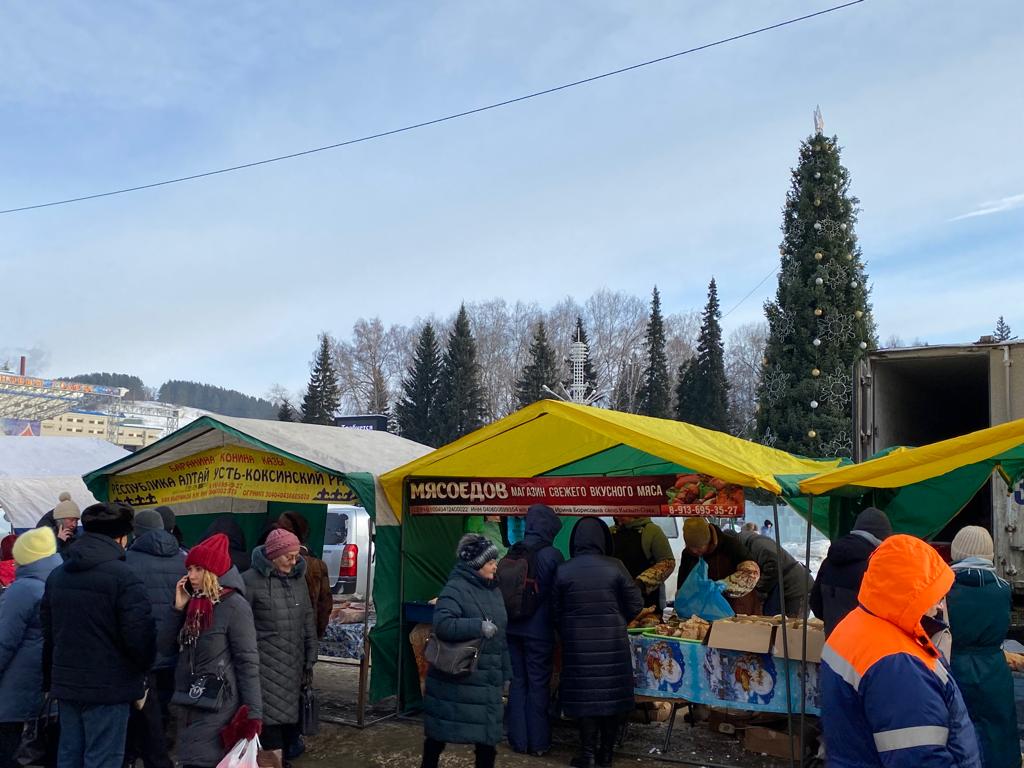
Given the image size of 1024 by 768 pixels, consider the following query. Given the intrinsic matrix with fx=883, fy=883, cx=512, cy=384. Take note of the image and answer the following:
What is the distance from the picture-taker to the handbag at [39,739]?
512 cm

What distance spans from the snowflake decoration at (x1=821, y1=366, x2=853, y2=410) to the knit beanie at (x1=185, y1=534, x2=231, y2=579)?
67.3ft

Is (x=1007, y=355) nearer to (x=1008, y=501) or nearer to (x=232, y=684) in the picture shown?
(x=1008, y=501)

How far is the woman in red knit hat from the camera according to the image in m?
4.21

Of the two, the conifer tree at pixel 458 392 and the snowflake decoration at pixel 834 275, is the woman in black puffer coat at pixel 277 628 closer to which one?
the snowflake decoration at pixel 834 275

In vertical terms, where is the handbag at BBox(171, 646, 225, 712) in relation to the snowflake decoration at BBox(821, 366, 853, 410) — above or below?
below

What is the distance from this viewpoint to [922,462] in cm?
562

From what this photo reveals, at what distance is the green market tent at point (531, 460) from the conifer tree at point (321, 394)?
38.7 meters

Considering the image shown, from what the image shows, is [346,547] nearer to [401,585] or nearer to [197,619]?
[401,585]

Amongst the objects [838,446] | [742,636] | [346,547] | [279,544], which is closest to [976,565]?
[742,636]

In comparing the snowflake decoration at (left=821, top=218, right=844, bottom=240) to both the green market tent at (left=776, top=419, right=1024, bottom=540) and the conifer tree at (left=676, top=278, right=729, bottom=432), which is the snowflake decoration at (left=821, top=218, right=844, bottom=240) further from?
the conifer tree at (left=676, top=278, right=729, bottom=432)

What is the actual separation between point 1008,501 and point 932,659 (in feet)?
20.5


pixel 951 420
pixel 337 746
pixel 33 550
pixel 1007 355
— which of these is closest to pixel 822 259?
pixel 951 420

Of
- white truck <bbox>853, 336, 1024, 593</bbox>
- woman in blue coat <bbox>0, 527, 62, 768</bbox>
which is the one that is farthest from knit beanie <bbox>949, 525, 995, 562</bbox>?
woman in blue coat <bbox>0, 527, 62, 768</bbox>

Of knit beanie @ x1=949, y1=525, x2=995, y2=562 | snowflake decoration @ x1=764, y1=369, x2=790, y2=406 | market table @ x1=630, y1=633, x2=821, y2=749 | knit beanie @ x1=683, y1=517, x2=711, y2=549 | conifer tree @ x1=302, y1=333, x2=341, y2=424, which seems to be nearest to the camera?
knit beanie @ x1=949, y1=525, x2=995, y2=562
